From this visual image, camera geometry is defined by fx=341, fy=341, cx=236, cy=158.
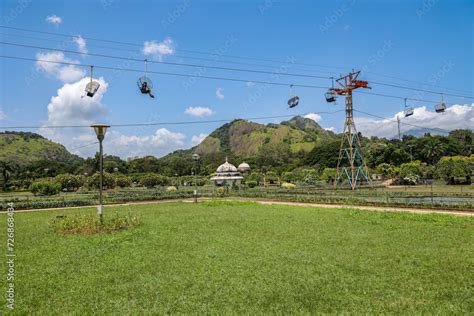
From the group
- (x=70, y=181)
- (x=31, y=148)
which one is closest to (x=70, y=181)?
(x=70, y=181)

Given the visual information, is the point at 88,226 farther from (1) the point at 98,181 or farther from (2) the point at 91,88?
(1) the point at 98,181

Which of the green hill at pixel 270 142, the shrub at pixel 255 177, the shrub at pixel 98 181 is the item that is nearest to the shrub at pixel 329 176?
the shrub at pixel 255 177

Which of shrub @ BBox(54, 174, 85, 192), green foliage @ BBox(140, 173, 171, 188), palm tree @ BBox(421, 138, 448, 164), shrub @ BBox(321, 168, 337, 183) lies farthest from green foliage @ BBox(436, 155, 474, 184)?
shrub @ BBox(54, 174, 85, 192)

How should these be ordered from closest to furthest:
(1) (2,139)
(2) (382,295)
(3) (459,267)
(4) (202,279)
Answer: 1. (2) (382,295)
2. (4) (202,279)
3. (3) (459,267)
4. (1) (2,139)

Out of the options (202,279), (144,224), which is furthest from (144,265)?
(144,224)

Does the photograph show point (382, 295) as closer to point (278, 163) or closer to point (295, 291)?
point (295, 291)

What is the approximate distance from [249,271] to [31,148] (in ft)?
437

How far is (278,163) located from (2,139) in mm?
96913

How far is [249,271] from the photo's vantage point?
7055 mm

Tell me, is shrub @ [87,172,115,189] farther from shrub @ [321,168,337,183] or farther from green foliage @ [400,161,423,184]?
green foliage @ [400,161,423,184]

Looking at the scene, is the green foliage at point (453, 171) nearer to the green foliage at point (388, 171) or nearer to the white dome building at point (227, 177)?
the green foliage at point (388, 171)

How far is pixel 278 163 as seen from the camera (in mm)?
106875

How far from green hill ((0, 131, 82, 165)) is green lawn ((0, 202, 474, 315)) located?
113770 mm

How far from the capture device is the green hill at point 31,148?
11206 centimetres
